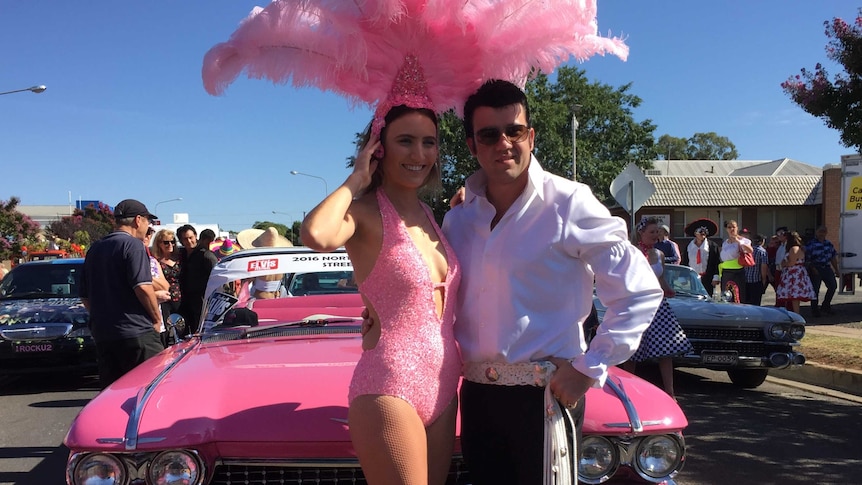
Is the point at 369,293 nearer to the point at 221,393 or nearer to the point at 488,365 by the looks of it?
the point at 488,365

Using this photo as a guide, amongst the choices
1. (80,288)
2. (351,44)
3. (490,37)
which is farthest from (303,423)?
(80,288)

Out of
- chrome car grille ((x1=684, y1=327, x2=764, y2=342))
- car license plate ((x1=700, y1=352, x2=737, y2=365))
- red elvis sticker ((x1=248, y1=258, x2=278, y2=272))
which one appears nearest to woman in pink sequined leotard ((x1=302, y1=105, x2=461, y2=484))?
red elvis sticker ((x1=248, y1=258, x2=278, y2=272))

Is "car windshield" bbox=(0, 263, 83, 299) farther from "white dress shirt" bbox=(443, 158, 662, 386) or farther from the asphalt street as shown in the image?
the asphalt street

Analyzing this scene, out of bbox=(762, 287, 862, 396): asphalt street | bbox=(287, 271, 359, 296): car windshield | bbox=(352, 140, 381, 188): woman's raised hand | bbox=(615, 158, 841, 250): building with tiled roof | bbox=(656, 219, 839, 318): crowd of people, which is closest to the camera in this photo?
bbox=(352, 140, 381, 188): woman's raised hand

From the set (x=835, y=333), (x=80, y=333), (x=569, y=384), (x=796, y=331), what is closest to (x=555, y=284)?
(x=569, y=384)

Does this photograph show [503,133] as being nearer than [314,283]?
Yes

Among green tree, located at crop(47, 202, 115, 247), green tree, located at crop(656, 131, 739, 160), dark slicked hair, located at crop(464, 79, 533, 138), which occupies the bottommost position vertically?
dark slicked hair, located at crop(464, 79, 533, 138)

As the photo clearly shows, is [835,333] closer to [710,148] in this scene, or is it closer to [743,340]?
[743,340]

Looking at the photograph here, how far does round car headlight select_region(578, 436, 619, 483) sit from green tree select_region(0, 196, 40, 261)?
23.8m

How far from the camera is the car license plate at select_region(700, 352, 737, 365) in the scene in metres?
7.09

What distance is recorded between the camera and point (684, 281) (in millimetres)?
8570

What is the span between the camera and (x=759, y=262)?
1237 cm

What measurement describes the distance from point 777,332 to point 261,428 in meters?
6.68

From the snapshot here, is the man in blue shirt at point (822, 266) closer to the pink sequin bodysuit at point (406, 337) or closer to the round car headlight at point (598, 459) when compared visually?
the round car headlight at point (598, 459)
